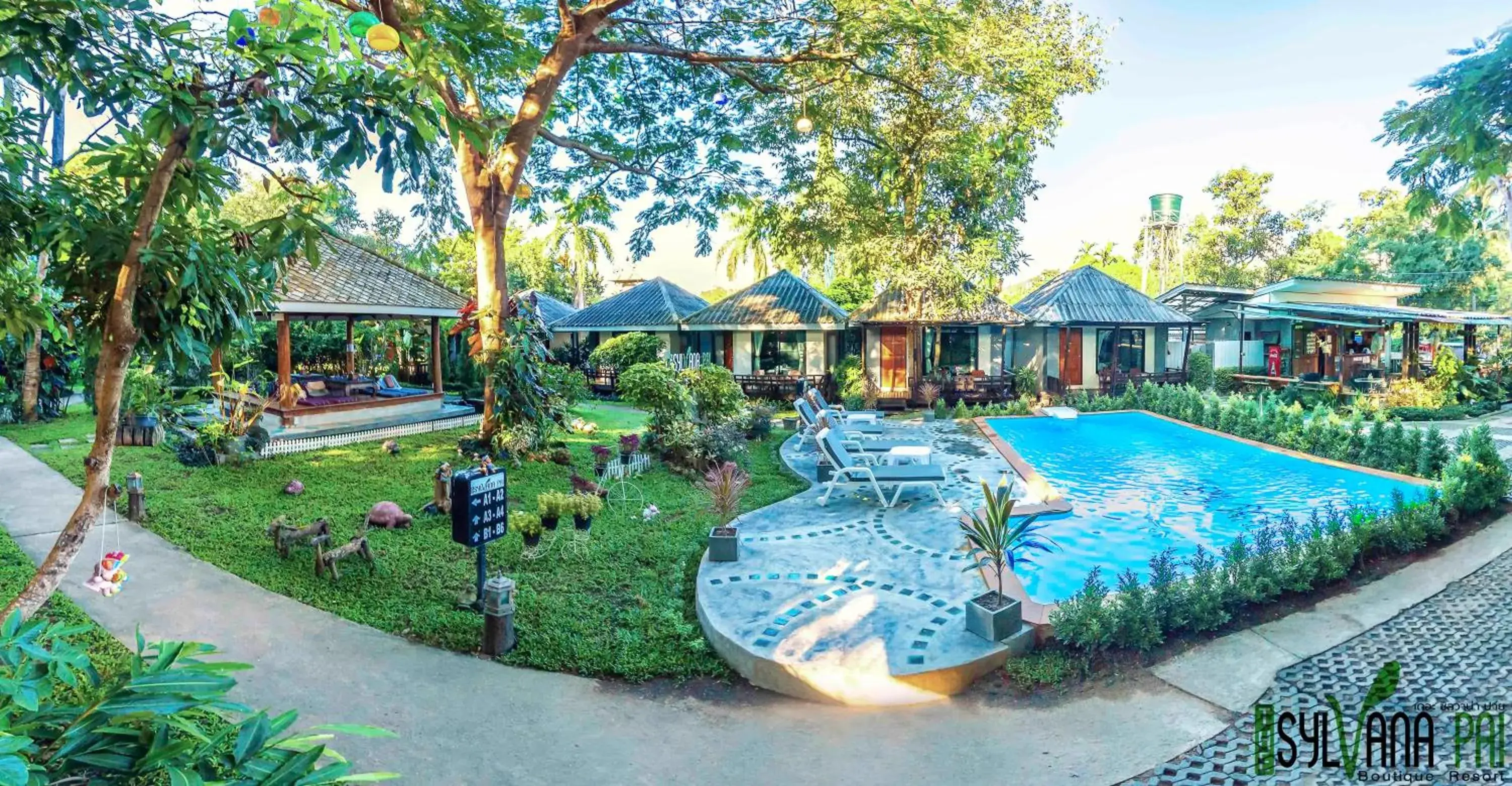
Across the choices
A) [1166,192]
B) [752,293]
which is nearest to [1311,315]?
[752,293]

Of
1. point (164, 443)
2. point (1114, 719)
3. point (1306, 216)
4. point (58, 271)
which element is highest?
point (1306, 216)

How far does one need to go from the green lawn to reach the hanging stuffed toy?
1815 mm

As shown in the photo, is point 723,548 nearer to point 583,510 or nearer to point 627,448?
point 583,510

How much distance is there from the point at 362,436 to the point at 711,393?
6.73m

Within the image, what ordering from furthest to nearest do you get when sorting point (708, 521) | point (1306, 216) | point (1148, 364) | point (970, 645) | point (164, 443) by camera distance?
point (1306, 216) < point (1148, 364) < point (164, 443) < point (708, 521) < point (970, 645)

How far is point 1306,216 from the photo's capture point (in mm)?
39875

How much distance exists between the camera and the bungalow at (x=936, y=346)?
21297mm

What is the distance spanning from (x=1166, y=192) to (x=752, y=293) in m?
28.3

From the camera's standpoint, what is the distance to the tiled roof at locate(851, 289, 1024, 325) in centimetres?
2088

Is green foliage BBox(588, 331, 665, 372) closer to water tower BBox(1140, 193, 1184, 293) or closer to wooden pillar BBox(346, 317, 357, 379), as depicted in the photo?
wooden pillar BBox(346, 317, 357, 379)

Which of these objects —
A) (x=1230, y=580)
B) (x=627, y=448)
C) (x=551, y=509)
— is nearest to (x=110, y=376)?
(x=551, y=509)

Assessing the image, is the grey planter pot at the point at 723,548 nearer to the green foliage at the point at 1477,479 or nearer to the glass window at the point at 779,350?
the green foliage at the point at 1477,479

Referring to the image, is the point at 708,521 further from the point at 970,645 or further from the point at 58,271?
the point at 58,271

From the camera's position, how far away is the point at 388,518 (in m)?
8.73
